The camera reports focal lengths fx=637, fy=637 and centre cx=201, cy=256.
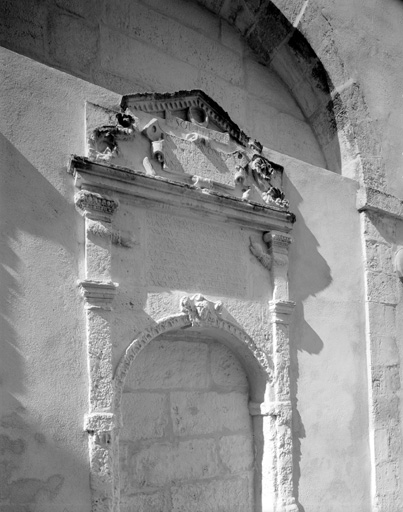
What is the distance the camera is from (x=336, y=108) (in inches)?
181

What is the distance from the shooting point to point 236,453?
366 centimetres

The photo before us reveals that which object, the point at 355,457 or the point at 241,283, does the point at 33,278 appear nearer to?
the point at 241,283

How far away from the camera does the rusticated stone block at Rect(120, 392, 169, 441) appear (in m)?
3.26

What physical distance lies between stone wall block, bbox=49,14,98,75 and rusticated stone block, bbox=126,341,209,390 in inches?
67.8

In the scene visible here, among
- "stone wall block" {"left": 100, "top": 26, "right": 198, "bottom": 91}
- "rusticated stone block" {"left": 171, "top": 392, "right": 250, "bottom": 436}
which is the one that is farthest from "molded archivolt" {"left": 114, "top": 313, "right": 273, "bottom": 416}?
"stone wall block" {"left": 100, "top": 26, "right": 198, "bottom": 91}

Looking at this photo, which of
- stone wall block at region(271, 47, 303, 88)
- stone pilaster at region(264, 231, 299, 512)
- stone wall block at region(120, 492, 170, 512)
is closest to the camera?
stone wall block at region(120, 492, 170, 512)

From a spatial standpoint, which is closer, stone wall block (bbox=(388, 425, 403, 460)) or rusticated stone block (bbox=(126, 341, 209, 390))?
rusticated stone block (bbox=(126, 341, 209, 390))

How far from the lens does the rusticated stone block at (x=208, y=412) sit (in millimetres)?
3477

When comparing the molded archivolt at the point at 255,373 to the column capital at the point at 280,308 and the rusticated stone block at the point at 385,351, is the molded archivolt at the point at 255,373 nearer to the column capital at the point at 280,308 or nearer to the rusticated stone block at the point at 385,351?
the column capital at the point at 280,308

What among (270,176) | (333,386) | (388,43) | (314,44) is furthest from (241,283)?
(388,43)

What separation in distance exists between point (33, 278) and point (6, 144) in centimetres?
62

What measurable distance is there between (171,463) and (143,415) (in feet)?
1.03

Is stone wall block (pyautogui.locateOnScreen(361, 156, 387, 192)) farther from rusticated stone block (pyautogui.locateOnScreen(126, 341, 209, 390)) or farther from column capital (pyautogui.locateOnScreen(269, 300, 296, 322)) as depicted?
rusticated stone block (pyautogui.locateOnScreen(126, 341, 209, 390))

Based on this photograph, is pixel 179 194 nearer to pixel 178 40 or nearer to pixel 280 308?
pixel 280 308
